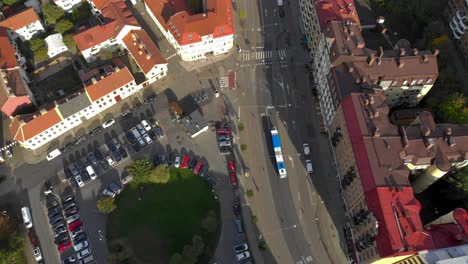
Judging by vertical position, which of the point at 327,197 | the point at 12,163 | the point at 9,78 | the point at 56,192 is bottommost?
the point at 327,197

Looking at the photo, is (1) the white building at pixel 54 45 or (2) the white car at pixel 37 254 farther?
(1) the white building at pixel 54 45

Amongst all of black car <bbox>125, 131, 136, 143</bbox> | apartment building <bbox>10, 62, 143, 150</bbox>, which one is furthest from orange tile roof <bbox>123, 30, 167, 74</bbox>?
black car <bbox>125, 131, 136, 143</bbox>

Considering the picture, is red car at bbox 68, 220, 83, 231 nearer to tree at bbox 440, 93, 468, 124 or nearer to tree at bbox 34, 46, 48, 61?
tree at bbox 34, 46, 48, 61

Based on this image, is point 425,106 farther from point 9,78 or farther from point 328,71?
point 9,78

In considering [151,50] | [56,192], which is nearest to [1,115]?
[56,192]

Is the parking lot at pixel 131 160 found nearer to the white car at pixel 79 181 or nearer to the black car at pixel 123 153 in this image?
the black car at pixel 123 153

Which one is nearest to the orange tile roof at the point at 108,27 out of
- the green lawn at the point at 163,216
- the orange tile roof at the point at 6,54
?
the orange tile roof at the point at 6,54
